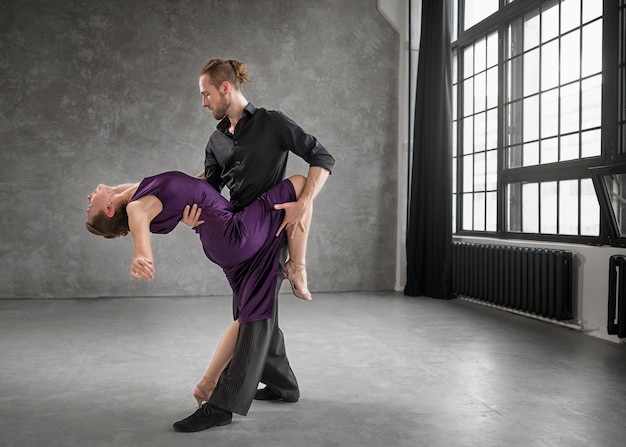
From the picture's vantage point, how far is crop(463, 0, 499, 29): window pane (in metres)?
6.22

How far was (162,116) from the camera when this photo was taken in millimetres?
6723

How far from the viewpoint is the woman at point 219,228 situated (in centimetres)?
223

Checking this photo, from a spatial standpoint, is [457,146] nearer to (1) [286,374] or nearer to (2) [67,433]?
(1) [286,374]

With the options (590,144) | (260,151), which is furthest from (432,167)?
(260,151)

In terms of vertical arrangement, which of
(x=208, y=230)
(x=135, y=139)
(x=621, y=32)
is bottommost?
(x=208, y=230)

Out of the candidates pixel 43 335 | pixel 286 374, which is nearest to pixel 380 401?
pixel 286 374

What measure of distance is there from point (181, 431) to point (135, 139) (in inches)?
189

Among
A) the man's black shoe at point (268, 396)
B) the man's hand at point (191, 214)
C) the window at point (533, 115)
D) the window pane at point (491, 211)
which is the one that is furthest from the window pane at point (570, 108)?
the man's hand at point (191, 214)

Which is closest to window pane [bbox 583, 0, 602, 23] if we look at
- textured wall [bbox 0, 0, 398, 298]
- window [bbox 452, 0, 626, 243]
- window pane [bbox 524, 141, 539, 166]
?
window [bbox 452, 0, 626, 243]

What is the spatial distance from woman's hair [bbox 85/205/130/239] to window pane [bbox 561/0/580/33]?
4092 mm

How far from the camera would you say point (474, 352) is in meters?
3.90

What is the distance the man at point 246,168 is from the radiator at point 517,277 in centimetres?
289

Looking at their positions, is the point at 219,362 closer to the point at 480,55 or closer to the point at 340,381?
the point at 340,381

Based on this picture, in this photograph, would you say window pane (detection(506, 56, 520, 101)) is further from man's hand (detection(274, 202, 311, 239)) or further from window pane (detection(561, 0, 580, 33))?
man's hand (detection(274, 202, 311, 239))
